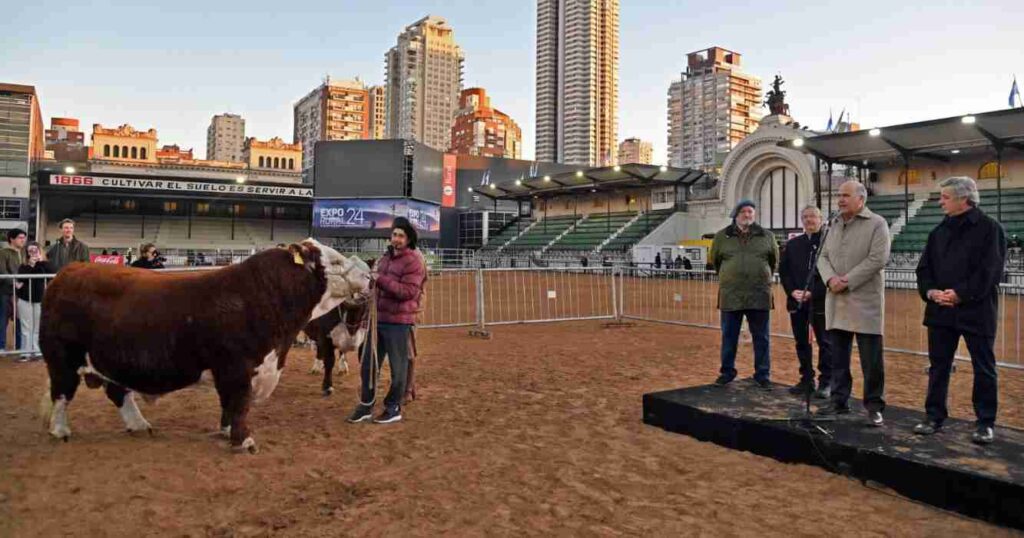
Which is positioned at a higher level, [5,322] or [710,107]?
[710,107]

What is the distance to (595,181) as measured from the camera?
147ft

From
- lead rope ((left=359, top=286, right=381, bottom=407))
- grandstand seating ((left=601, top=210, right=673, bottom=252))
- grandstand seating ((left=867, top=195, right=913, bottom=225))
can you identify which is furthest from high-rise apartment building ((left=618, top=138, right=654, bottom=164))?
lead rope ((left=359, top=286, right=381, bottom=407))

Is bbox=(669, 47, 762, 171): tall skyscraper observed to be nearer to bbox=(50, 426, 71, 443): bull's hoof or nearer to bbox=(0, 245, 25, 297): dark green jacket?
bbox=(0, 245, 25, 297): dark green jacket

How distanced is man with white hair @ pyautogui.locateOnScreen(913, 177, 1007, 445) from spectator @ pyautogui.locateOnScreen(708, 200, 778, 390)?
66.6 inches

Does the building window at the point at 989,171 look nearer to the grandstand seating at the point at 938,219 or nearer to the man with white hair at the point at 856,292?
the grandstand seating at the point at 938,219

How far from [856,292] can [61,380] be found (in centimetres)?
620

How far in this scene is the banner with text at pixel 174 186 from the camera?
44.0 metres

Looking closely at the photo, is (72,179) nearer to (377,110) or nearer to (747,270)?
(747,270)

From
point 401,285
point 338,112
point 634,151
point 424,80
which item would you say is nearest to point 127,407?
point 401,285

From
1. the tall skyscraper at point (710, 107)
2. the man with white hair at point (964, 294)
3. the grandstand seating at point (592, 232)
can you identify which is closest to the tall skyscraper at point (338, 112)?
the tall skyscraper at point (710, 107)

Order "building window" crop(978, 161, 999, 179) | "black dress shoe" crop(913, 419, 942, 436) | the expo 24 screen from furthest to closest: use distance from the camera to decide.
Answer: the expo 24 screen → "building window" crop(978, 161, 999, 179) → "black dress shoe" crop(913, 419, 942, 436)

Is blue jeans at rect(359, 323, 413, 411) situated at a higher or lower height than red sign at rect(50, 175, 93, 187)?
lower

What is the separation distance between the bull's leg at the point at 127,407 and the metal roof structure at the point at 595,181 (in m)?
36.6

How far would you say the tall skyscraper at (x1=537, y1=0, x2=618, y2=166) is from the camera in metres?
121
